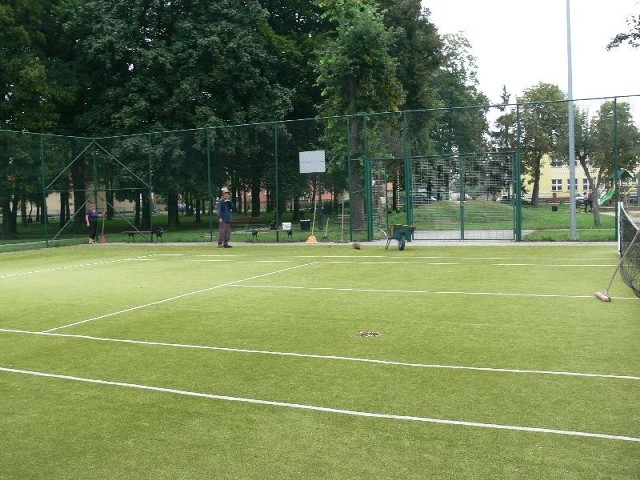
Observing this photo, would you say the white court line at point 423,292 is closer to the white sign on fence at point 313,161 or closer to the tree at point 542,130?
the white sign on fence at point 313,161

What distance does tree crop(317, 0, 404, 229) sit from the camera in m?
26.6

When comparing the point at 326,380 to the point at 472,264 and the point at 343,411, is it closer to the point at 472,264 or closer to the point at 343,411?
the point at 343,411

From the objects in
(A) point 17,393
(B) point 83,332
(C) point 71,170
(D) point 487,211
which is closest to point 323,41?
(C) point 71,170

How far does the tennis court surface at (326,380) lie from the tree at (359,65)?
15761mm

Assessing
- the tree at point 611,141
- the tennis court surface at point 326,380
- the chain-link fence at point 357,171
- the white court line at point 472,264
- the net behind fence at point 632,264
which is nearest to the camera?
the tennis court surface at point 326,380

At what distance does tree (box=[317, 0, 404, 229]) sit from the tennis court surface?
15761 mm

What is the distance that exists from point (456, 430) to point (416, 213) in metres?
18.2

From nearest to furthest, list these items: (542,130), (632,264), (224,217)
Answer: (632,264), (224,217), (542,130)

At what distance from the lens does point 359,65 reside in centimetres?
2723

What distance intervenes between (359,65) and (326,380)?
73.6 feet

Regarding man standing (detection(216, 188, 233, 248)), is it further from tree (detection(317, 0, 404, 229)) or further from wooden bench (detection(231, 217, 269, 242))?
tree (detection(317, 0, 404, 229))

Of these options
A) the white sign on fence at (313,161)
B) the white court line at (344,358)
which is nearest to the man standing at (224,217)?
the white sign on fence at (313,161)

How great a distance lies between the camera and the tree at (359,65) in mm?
26609

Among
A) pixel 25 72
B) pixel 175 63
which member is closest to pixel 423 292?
pixel 175 63
